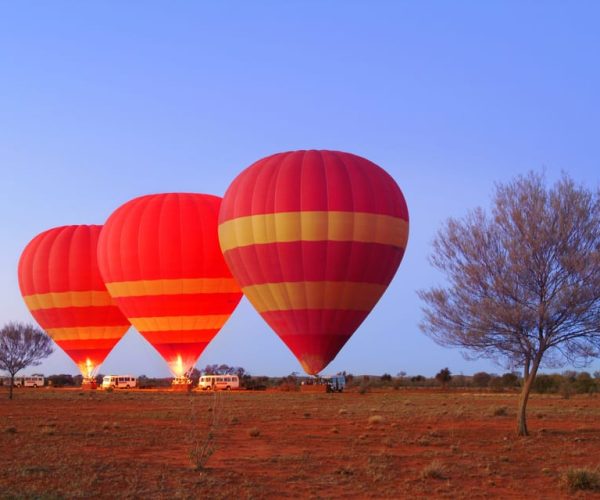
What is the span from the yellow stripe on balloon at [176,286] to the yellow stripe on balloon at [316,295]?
8.41 m

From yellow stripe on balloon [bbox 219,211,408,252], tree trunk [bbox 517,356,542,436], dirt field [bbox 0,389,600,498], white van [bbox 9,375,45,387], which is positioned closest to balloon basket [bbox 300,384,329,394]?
yellow stripe on balloon [bbox 219,211,408,252]

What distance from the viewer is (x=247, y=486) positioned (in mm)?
14758

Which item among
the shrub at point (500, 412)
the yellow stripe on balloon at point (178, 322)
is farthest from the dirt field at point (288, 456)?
the yellow stripe on balloon at point (178, 322)

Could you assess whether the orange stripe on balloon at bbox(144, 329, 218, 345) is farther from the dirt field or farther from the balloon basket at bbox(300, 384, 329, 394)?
the dirt field

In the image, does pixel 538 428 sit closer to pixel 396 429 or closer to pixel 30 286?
pixel 396 429

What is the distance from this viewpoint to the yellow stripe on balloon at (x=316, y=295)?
1577 inches

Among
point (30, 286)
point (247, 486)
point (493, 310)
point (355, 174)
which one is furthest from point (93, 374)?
point (247, 486)

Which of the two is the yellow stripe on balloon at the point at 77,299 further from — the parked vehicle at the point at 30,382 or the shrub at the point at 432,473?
the shrub at the point at 432,473

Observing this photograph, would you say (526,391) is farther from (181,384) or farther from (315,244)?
(181,384)

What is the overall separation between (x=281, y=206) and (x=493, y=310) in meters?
18.8

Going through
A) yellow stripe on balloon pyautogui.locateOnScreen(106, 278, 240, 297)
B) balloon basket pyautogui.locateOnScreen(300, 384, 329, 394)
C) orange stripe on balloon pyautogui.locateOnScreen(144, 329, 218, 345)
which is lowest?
balloon basket pyautogui.locateOnScreen(300, 384, 329, 394)

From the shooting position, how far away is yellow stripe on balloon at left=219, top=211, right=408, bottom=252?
40.0 metres

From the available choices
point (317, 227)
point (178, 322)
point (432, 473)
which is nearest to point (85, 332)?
point (178, 322)

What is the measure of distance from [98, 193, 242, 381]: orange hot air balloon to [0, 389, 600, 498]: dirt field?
55.4 ft
